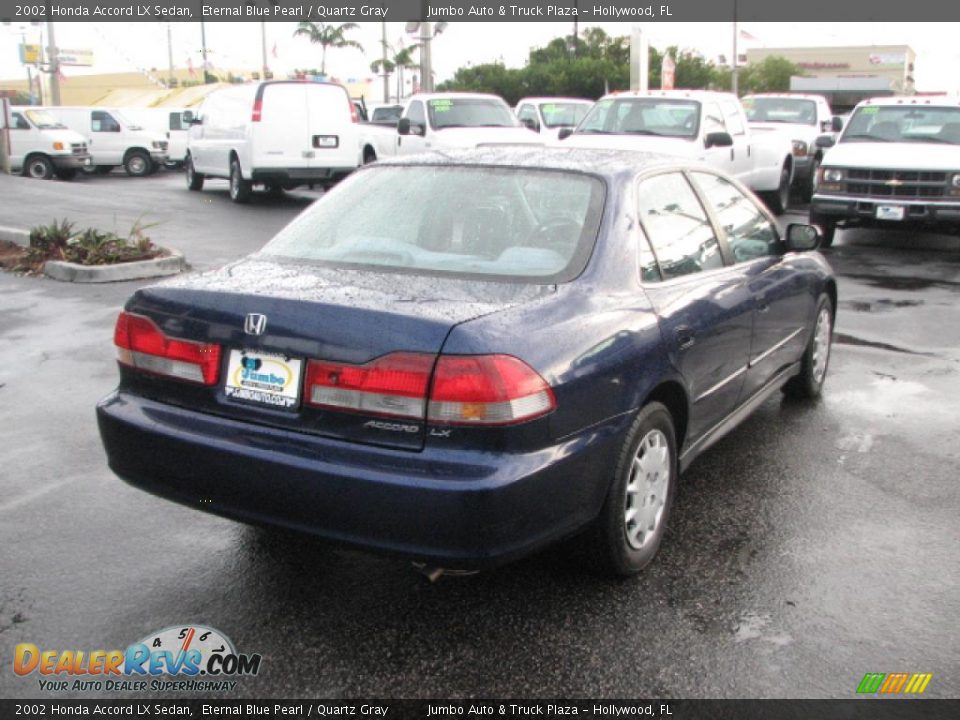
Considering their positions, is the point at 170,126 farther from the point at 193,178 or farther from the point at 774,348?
the point at 774,348

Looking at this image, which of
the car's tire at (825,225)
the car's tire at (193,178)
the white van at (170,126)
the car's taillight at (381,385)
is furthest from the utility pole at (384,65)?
the car's taillight at (381,385)

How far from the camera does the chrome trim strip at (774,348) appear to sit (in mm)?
4818

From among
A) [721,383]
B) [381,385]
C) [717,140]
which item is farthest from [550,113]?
[381,385]

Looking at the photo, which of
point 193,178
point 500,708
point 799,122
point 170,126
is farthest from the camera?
point 170,126

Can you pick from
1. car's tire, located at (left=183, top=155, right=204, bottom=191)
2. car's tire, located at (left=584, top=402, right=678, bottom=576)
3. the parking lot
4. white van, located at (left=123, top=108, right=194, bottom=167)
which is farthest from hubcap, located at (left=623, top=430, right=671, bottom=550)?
white van, located at (left=123, top=108, right=194, bottom=167)

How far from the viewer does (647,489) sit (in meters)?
3.76

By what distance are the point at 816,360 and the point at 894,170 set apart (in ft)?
23.0

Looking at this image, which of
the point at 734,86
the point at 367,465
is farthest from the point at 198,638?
the point at 734,86

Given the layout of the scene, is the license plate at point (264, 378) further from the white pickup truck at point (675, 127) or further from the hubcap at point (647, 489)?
the white pickup truck at point (675, 127)

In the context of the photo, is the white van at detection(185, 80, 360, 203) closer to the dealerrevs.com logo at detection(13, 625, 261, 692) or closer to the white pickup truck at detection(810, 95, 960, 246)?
the white pickup truck at detection(810, 95, 960, 246)

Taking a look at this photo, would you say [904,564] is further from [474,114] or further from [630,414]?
[474,114]

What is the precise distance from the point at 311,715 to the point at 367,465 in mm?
736

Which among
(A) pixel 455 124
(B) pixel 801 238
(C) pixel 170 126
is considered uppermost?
(C) pixel 170 126

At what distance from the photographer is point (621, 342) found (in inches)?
138
